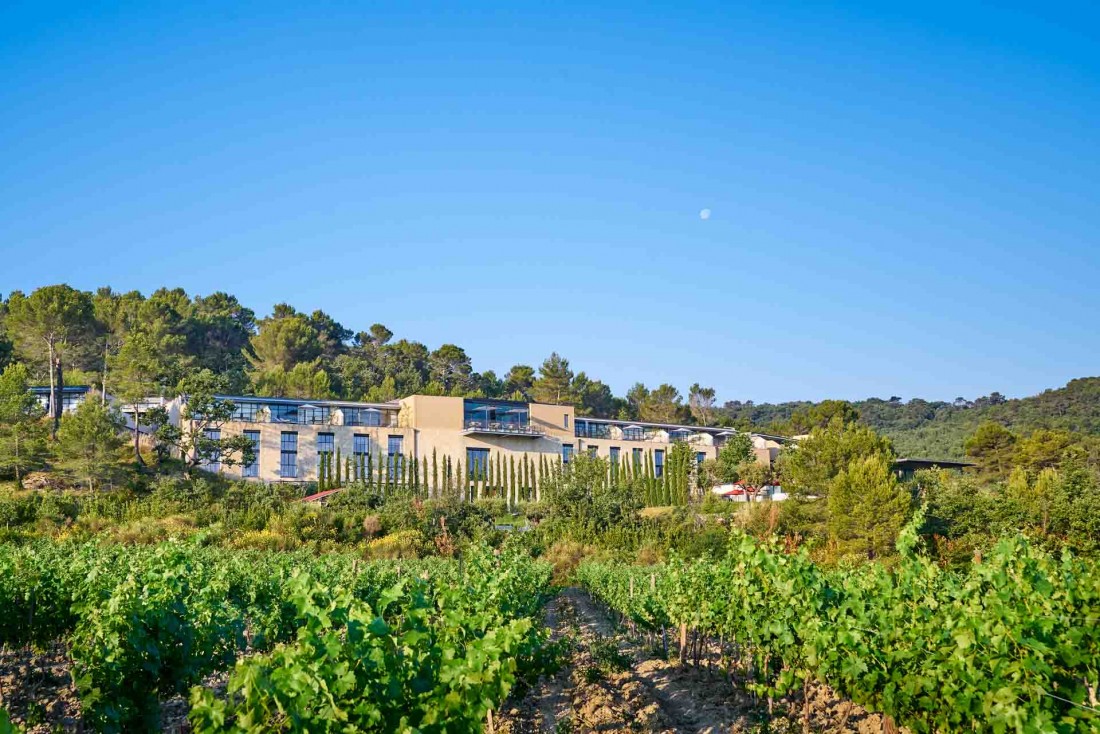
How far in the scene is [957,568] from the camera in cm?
3155

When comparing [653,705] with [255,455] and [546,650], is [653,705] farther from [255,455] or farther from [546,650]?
[255,455]

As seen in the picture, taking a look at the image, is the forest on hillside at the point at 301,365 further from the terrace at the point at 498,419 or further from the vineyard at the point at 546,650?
the vineyard at the point at 546,650

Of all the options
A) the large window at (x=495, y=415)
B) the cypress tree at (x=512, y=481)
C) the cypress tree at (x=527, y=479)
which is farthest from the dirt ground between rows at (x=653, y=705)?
the large window at (x=495, y=415)

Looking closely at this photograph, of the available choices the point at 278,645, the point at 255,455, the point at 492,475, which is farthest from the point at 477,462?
the point at 278,645

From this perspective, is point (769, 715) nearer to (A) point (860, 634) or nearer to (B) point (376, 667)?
(A) point (860, 634)

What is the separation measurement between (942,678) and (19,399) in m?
42.7

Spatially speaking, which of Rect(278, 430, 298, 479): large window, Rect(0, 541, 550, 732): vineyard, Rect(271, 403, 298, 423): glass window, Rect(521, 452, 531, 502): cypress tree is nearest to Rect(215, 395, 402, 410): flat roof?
Rect(271, 403, 298, 423): glass window

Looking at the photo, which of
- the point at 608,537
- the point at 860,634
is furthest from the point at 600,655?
the point at 608,537

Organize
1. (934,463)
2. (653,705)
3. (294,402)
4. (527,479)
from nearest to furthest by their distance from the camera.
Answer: (653,705) → (294,402) → (527,479) → (934,463)

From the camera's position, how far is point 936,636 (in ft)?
28.1

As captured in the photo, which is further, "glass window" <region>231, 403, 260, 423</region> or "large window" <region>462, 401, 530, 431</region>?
"large window" <region>462, 401, 530, 431</region>

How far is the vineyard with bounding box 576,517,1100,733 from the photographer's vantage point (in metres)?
7.48

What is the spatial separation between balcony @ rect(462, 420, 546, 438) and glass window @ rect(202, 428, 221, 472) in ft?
42.6

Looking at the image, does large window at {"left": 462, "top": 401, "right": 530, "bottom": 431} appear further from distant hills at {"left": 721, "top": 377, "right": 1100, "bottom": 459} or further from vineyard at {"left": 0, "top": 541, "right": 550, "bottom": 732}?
vineyard at {"left": 0, "top": 541, "right": 550, "bottom": 732}
